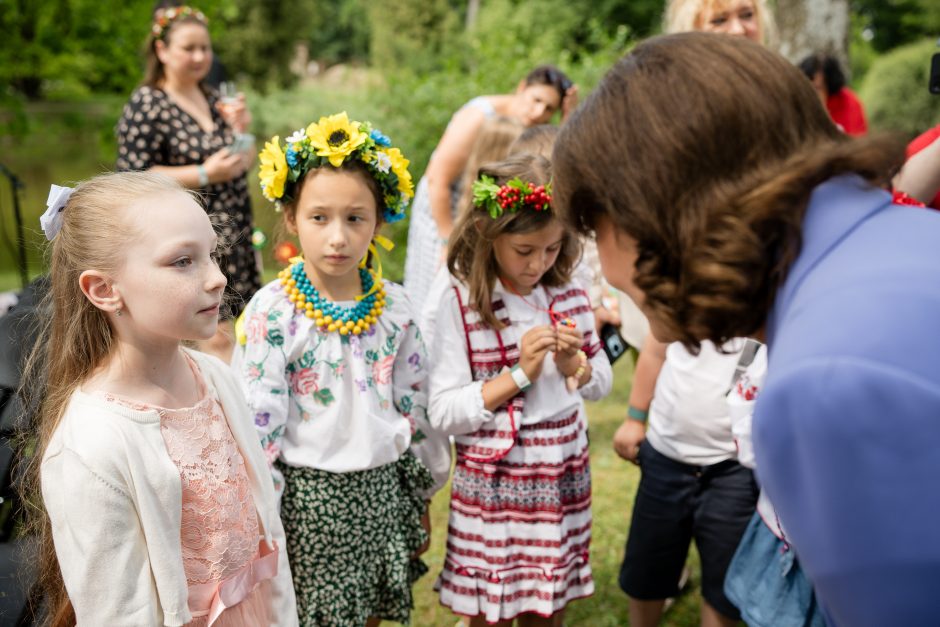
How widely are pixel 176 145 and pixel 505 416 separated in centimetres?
242

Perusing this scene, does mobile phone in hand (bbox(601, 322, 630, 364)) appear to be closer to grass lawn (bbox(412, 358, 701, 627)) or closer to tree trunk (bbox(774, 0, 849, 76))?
grass lawn (bbox(412, 358, 701, 627))

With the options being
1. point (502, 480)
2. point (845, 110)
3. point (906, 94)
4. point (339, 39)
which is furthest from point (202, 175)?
point (339, 39)

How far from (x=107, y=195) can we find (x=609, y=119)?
1.20m

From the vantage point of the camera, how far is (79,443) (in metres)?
1.72

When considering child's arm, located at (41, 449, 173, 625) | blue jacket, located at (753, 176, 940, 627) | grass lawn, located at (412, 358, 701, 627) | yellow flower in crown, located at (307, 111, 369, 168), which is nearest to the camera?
blue jacket, located at (753, 176, 940, 627)

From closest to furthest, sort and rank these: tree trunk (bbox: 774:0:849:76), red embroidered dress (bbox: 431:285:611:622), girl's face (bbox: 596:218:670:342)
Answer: girl's face (bbox: 596:218:670:342), red embroidered dress (bbox: 431:285:611:622), tree trunk (bbox: 774:0:849:76)

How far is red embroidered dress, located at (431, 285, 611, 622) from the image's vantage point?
8.93 feet

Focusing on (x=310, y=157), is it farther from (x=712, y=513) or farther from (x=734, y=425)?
(x=712, y=513)

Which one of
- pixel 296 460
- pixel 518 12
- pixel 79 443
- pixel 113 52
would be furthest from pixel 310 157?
pixel 518 12

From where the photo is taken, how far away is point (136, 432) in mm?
1788

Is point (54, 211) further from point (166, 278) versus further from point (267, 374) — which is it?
point (267, 374)

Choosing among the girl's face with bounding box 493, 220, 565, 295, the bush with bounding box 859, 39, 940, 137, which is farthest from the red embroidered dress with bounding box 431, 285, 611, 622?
the bush with bounding box 859, 39, 940, 137

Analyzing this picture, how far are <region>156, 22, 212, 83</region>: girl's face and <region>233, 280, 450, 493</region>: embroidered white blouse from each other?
2.19 meters

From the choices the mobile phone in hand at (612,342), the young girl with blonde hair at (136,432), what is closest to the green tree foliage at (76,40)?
the mobile phone in hand at (612,342)
